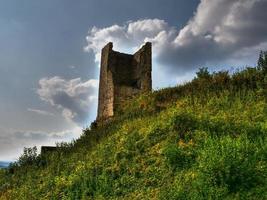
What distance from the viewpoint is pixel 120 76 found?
2711 centimetres

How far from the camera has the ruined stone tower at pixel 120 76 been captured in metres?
25.3

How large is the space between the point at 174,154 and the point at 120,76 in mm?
15953

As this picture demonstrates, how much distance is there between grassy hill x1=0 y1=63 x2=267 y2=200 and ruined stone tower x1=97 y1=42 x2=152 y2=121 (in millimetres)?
5131

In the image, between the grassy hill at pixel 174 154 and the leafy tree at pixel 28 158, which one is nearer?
the grassy hill at pixel 174 154

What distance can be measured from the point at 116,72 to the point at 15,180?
11324mm

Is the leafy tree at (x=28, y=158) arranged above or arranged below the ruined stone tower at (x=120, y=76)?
below

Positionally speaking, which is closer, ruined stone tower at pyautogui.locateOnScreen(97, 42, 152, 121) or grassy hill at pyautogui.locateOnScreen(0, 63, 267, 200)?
grassy hill at pyautogui.locateOnScreen(0, 63, 267, 200)

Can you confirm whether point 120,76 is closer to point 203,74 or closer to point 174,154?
point 203,74

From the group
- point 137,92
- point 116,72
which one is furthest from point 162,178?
point 116,72

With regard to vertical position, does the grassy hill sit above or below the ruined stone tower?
below

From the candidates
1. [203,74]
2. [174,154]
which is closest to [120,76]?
[203,74]

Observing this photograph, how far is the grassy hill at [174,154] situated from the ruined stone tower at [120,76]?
5.13 metres

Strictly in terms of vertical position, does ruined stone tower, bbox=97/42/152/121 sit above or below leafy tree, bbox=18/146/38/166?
above

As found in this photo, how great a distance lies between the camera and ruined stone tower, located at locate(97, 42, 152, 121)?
25266 mm
